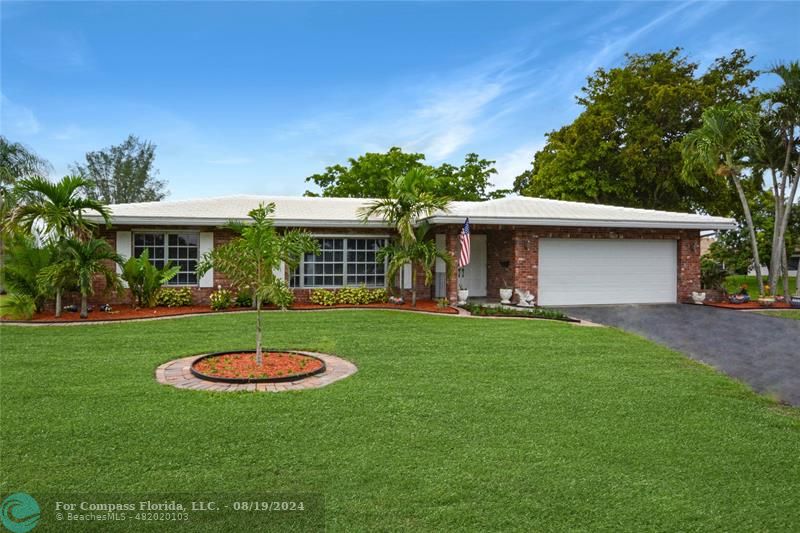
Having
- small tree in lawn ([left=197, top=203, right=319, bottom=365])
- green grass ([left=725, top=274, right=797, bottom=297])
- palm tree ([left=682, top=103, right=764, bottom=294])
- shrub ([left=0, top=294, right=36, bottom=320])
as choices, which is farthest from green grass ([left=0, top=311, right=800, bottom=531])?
green grass ([left=725, top=274, right=797, bottom=297])

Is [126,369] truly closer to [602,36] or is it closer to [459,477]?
[459,477]

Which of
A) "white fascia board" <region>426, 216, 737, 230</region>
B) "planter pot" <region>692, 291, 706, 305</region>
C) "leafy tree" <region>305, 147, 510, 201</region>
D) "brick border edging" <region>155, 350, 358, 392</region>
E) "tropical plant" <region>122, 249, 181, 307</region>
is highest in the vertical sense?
"leafy tree" <region>305, 147, 510, 201</region>

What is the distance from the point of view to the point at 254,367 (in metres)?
6.93

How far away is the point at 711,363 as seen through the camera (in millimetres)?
7902

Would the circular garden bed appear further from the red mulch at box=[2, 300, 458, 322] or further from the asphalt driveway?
the red mulch at box=[2, 300, 458, 322]

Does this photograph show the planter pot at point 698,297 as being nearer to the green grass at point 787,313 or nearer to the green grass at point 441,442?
the green grass at point 787,313

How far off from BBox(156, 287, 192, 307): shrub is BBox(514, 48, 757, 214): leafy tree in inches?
762

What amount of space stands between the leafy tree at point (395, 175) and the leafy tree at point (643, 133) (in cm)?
685

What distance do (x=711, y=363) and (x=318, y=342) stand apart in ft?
20.4

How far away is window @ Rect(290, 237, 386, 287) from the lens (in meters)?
15.5

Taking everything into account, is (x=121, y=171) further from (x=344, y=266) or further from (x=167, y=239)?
(x=344, y=266)

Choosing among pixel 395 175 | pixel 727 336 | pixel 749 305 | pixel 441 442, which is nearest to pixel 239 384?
pixel 441 442

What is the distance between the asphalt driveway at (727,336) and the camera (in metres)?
7.15

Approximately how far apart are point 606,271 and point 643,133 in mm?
12996
